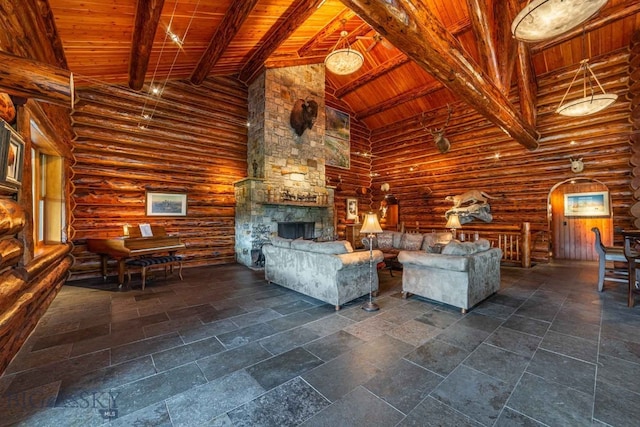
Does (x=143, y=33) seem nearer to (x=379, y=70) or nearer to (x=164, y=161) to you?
(x=164, y=161)

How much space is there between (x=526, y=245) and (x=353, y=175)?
634 centimetres

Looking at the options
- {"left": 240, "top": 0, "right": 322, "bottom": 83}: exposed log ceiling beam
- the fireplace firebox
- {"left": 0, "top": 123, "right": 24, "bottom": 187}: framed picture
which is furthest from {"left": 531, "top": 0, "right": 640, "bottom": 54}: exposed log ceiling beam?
{"left": 0, "top": 123, "right": 24, "bottom": 187}: framed picture

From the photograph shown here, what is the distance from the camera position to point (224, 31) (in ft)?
16.3

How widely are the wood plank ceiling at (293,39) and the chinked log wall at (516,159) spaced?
0.59 m

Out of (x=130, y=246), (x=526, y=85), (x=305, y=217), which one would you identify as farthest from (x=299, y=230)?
(x=526, y=85)

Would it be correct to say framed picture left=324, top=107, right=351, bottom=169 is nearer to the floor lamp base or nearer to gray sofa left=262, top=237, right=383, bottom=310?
gray sofa left=262, top=237, right=383, bottom=310

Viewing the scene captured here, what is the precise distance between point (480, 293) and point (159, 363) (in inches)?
161

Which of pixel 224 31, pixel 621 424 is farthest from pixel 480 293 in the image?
pixel 224 31

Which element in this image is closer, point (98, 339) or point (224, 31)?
point (98, 339)

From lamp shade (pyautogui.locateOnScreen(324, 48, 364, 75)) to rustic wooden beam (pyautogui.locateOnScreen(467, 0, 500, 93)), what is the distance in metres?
2.34

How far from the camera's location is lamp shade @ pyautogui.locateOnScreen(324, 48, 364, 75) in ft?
18.8

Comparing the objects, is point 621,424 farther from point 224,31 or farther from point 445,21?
point 445,21

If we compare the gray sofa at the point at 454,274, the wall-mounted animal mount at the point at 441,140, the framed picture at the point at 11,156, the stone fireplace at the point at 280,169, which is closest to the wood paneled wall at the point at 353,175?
the stone fireplace at the point at 280,169

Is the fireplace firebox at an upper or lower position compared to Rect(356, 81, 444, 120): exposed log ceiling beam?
lower
